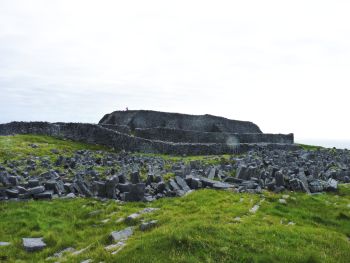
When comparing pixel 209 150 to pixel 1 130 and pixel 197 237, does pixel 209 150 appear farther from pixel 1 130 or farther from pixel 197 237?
pixel 197 237

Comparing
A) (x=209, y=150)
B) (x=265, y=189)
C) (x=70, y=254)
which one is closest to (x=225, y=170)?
(x=265, y=189)

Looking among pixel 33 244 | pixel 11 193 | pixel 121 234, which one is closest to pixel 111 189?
pixel 11 193

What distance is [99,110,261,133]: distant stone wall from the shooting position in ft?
201

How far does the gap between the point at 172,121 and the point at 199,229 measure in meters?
53.1

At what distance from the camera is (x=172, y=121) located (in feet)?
210

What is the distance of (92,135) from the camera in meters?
40.7

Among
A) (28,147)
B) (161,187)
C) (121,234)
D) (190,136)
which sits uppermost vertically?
(190,136)

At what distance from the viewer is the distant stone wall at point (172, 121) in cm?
6134

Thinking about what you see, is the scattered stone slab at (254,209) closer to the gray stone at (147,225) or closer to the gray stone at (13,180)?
the gray stone at (147,225)

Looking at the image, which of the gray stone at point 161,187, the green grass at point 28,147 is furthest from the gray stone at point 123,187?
the green grass at point 28,147

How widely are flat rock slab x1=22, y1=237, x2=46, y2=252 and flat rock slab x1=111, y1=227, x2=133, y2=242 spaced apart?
219 centimetres

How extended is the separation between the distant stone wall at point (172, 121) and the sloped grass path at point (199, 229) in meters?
45.2

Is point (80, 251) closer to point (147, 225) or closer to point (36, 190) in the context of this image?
point (147, 225)

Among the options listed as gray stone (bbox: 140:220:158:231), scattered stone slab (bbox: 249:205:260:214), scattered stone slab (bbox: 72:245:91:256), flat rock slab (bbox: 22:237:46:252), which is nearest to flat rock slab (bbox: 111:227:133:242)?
gray stone (bbox: 140:220:158:231)
